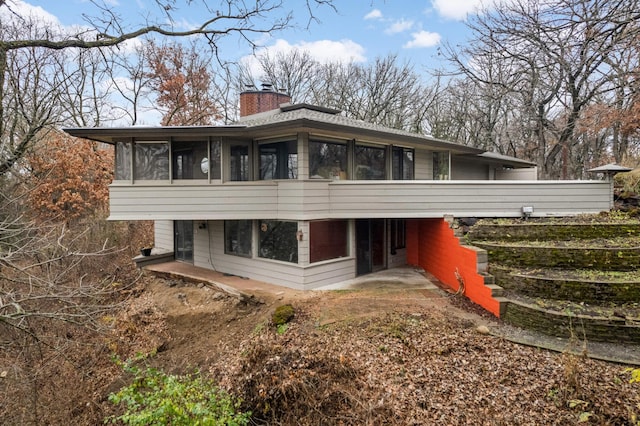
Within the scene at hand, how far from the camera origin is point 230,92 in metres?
22.5

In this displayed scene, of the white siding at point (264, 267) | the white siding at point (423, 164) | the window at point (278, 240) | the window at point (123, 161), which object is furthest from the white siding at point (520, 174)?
the window at point (123, 161)

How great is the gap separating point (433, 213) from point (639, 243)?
421cm

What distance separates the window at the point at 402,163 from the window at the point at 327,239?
274 centimetres

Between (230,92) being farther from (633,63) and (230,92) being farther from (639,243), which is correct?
(639,243)

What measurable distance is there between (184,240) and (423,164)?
8876 mm

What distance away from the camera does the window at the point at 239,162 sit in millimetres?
9375

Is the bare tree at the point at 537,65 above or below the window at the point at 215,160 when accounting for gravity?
above

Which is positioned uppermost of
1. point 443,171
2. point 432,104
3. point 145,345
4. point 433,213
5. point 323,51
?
point 323,51

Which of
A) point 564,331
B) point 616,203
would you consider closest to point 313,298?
point 564,331

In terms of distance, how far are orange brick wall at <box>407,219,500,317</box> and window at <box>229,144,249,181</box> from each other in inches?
220

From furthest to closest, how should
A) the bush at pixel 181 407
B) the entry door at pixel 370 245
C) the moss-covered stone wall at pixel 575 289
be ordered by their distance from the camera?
the entry door at pixel 370 245 → the moss-covered stone wall at pixel 575 289 → the bush at pixel 181 407

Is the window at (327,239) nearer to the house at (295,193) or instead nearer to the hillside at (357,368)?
the house at (295,193)

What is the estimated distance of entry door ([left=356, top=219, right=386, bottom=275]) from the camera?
10008mm

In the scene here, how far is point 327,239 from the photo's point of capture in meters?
8.99
